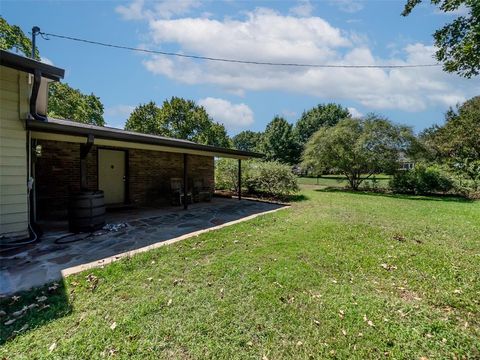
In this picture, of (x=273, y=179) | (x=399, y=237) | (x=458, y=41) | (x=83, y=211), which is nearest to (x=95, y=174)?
(x=83, y=211)

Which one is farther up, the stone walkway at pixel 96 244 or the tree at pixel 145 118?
the tree at pixel 145 118

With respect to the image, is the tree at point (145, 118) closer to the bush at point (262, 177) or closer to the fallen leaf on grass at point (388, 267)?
the bush at point (262, 177)

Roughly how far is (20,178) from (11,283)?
7.06 feet

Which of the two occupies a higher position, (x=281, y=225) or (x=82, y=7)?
(x=82, y=7)

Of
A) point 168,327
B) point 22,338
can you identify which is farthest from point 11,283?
point 168,327

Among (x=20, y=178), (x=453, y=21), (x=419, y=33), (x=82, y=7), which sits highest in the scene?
(x=82, y=7)

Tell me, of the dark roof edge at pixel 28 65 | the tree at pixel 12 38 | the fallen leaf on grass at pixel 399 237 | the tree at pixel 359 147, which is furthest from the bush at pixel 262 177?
the tree at pixel 12 38

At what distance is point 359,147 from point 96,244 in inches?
582

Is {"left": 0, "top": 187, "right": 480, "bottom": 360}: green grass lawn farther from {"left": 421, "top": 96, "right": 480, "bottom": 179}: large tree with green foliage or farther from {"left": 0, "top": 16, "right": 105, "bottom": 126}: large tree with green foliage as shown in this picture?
{"left": 421, "top": 96, "right": 480, "bottom": 179}: large tree with green foliage

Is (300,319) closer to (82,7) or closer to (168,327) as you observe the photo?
(168,327)

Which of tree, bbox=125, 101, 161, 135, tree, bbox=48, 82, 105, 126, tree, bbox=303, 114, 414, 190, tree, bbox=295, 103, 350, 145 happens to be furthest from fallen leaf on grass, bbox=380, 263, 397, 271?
tree, bbox=295, 103, 350, 145

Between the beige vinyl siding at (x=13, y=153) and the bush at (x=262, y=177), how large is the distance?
356 inches

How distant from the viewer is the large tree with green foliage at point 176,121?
31.5m

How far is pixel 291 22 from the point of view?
29.3 feet
